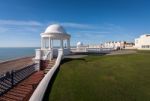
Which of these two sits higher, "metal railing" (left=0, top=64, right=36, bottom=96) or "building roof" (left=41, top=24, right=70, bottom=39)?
"building roof" (left=41, top=24, right=70, bottom=39)

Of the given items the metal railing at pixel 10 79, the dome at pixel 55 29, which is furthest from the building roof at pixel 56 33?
the metal railing at pixel 10 79

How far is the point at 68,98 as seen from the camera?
6852mm

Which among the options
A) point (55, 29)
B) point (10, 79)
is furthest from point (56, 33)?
point (10, 79)

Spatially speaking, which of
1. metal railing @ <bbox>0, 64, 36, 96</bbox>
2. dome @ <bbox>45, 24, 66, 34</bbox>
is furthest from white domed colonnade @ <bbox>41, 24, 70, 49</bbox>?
metal railing @ <bbox>0, 64, 36, 96</bbox>

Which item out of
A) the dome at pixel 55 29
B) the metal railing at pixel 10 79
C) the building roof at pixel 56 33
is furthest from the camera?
the dome at pixel 55 29

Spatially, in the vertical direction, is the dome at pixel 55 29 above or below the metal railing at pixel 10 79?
above

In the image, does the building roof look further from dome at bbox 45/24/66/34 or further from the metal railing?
the metal railing

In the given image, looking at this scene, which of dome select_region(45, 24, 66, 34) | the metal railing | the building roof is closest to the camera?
the metal railing

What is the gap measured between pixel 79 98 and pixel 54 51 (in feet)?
55.9

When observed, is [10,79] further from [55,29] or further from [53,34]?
[55,29]

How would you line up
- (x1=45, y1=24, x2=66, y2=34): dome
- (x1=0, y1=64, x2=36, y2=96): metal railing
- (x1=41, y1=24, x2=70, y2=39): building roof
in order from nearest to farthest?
(x1=0, y1=64, x2=36, y2=96): metal railing → (x1=41, y1=24, x2=70, y2=39): building roof → (x1=45, y1=24, x2=66, y2=34): dome

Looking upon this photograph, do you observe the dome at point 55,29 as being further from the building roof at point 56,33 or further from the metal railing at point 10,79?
the metal railing at point 10,79

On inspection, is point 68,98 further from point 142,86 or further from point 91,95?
point 142,86

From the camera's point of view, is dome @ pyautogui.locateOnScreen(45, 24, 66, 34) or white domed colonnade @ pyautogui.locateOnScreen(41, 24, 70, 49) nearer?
white domed colonnade @ pyautogui.locateOnScreen(41, 24, 70, 49)
